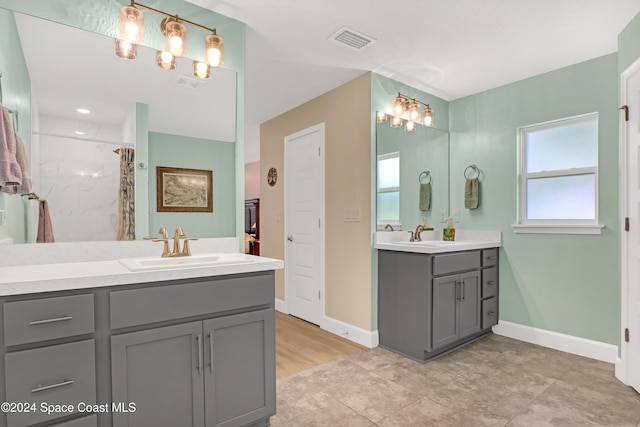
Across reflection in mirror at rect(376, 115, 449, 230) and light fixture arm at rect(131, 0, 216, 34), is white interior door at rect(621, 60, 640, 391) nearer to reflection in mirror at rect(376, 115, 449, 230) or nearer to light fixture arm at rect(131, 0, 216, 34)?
reflection in mirror at rect(376, 115, 449, 230)

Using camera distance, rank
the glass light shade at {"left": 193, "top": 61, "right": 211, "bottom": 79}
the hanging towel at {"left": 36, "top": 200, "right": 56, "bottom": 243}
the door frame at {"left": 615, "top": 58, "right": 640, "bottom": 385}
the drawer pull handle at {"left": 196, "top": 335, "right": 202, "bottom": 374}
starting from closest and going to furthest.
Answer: the drawer pull handle at {"left": 196, "top": 335, "right": 202, "bottom": 374}
the hanging towel at {"left": 36, "top": 200, "right": 56, "bottom": 243}
the glass light shade at {"left": 193, "top": 61, "right": 211, "bottom": 79}
the door frame at {"left": 615, "top": 58, "right": 640, "bottom": 385}

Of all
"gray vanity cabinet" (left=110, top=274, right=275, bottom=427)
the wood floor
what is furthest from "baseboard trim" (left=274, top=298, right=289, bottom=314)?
"gray vanity cabinet" (left=110, top=274, right=275, bottom=427)

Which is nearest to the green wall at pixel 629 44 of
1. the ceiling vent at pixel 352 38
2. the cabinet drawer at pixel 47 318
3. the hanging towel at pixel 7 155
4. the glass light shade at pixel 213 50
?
the ceiling vent at pixel 352 38

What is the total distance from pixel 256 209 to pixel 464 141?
4407 mm

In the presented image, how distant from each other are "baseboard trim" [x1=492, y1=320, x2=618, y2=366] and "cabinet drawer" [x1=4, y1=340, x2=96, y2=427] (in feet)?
10.8

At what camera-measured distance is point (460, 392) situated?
7.40 feet

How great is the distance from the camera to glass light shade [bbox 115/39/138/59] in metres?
1.89

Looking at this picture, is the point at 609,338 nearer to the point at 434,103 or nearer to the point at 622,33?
the point at 622,33

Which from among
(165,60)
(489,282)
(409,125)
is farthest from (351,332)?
(165,60)

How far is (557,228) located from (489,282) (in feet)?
2.45

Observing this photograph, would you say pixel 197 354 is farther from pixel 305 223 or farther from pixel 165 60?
pixel 305 223

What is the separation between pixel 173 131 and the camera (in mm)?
2139

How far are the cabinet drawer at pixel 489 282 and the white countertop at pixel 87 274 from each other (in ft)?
7.43

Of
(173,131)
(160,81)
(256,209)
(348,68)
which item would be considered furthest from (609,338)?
(256,209)
